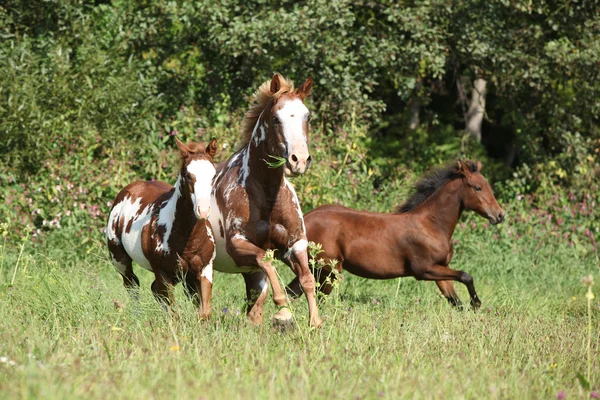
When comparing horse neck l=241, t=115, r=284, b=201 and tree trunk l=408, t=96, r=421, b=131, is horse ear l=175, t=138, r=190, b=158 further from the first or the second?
tree trunk l=408, t=96, r=421, b=131

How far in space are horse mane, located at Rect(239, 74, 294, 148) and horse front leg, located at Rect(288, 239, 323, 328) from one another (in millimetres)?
1090

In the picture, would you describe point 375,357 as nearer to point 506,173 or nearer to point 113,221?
point 113,221

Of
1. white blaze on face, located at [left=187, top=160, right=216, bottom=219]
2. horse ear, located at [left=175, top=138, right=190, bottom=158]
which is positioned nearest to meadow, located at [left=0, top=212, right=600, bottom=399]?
white blaze on face, located at [left=187, top=160, right=216, bottom=219]

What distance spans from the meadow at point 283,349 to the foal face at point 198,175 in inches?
28.1

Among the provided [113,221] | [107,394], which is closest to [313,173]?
[113,221]

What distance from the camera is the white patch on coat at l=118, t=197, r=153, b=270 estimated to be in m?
7.18

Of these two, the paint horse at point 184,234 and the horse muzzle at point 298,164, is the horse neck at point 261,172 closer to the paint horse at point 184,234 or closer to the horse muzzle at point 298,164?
the paint horse at point 184,234

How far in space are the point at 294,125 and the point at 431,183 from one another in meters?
3.41

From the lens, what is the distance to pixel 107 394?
3912mm

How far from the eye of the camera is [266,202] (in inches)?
259

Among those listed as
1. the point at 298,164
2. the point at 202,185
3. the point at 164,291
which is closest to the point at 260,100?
the point at 202,185

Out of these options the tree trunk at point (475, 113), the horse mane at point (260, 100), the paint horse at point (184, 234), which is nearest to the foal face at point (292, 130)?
the horse mane at point (260, 100)

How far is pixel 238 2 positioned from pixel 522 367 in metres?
9.20

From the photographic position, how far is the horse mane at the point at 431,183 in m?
9.15
